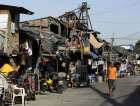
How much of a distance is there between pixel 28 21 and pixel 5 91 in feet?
63.1

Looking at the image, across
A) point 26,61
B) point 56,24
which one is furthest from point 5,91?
point 56,24

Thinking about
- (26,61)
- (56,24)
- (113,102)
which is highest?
(56,24)

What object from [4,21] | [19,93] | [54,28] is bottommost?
[19,93]

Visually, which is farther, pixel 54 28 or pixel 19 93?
pixel 54 28

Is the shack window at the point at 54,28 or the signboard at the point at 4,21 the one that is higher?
the shack window at the point at 54,28

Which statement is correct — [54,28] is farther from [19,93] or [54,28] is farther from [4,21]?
[19,93]

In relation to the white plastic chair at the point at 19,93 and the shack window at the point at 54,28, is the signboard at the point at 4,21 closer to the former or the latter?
the white plastic chair at the point at 19,93

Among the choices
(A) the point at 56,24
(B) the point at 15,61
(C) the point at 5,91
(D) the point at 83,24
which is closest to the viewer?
(C) the point at 5,91

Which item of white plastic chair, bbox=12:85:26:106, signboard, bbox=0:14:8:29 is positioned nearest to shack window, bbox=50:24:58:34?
signboard, bbox=0:14:8:29

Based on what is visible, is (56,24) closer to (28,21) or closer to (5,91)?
(28,21)

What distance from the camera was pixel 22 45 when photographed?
28.4m

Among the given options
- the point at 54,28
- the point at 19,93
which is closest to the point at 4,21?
the point at 19,93

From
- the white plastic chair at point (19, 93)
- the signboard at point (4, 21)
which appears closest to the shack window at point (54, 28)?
the signboard at point (4, 21)

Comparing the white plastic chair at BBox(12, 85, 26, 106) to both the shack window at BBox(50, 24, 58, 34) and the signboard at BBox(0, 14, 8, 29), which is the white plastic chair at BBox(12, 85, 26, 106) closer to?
the signboard at BBox(0, 14, 8, 29)
